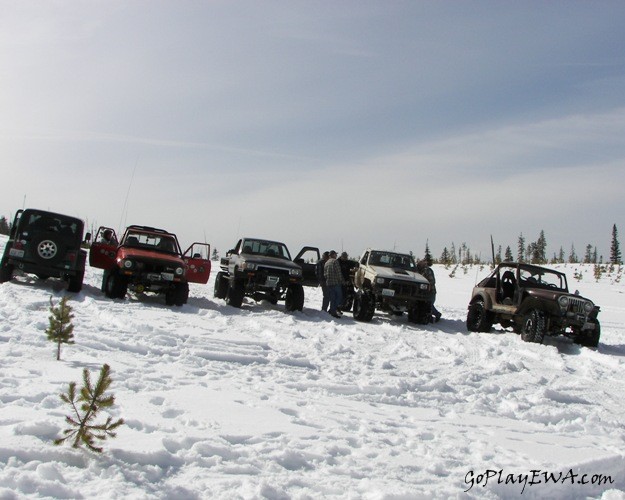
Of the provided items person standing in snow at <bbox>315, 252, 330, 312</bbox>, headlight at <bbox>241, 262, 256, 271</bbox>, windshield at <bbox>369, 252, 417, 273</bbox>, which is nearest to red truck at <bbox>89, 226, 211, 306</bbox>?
headlight at <bbox>241, 262, 256, 271</bbox>

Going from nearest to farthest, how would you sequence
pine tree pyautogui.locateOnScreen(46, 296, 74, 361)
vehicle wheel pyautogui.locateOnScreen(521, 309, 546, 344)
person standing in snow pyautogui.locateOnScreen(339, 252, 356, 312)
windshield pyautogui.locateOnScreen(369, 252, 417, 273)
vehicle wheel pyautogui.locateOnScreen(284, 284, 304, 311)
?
pine tree pyautogui.locateOnScreen(46, 296, 74, 361), vehicle wheel pyautogui.locateOnScreen(521, 309, 546, 344), vehicle wheel pyautogui.locateOnScreen(284, 284, 304, 311), windshield pyautogui.locateOnScreen(369, 252, 417, 273), person standing in snow pyautogui.locateOnScreen(339, 252, 356, 312)

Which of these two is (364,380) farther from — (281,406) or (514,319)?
(514,319)

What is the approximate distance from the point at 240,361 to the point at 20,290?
687cm

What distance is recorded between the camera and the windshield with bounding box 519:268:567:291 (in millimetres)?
13055

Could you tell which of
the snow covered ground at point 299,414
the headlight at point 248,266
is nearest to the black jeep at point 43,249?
the snow covered ground at point 299,414

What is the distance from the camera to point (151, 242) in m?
14.4

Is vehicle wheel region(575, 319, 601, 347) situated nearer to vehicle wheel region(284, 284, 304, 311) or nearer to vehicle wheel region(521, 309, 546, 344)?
vehicle wheel region(521, 309, 546, 344)

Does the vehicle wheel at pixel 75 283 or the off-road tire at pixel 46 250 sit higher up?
the off-road tire at pixel 46 250

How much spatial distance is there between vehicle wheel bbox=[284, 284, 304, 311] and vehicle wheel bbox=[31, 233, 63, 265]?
17.5 ft

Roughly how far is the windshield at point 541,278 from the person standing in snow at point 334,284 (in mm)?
4276

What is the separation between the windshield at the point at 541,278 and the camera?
42.8 ft

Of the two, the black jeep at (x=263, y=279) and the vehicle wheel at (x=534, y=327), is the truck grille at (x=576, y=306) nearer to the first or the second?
the vehicle wheel at (x=534, y=327)

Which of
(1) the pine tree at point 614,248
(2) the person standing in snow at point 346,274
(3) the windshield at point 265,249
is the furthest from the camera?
(1) the pine tree at point 614,248

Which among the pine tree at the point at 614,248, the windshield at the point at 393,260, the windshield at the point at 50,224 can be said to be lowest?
the windshield at the point at 50,224
